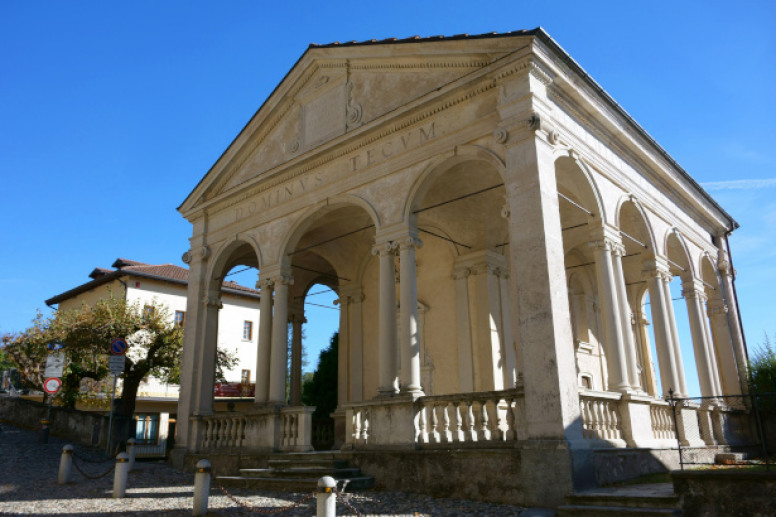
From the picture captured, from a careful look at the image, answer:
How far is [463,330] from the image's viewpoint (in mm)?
14781

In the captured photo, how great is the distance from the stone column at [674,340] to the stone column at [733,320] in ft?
11.0

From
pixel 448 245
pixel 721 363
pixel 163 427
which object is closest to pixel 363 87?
pixel 448 245

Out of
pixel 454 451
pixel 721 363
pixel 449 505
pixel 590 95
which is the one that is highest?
pixel 590 95

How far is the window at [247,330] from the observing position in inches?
1441

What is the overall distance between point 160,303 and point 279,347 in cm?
1792

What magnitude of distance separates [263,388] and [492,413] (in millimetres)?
6305

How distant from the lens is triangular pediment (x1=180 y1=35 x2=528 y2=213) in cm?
1145

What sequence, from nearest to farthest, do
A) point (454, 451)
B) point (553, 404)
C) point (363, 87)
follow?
point (553, 404) < point (454, 451) < point (363, 87)

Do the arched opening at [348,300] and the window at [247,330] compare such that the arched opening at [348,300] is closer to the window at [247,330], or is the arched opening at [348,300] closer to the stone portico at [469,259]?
the stone portico at [469,259]

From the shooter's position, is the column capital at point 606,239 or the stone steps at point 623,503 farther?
the column capital at point 606,239

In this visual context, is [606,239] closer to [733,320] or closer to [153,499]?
[733,320]

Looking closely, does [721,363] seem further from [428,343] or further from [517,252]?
[517,252]

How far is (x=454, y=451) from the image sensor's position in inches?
362

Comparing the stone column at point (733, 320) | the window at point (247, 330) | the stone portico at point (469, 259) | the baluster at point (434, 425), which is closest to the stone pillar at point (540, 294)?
the stone portico at point (469, 259)
